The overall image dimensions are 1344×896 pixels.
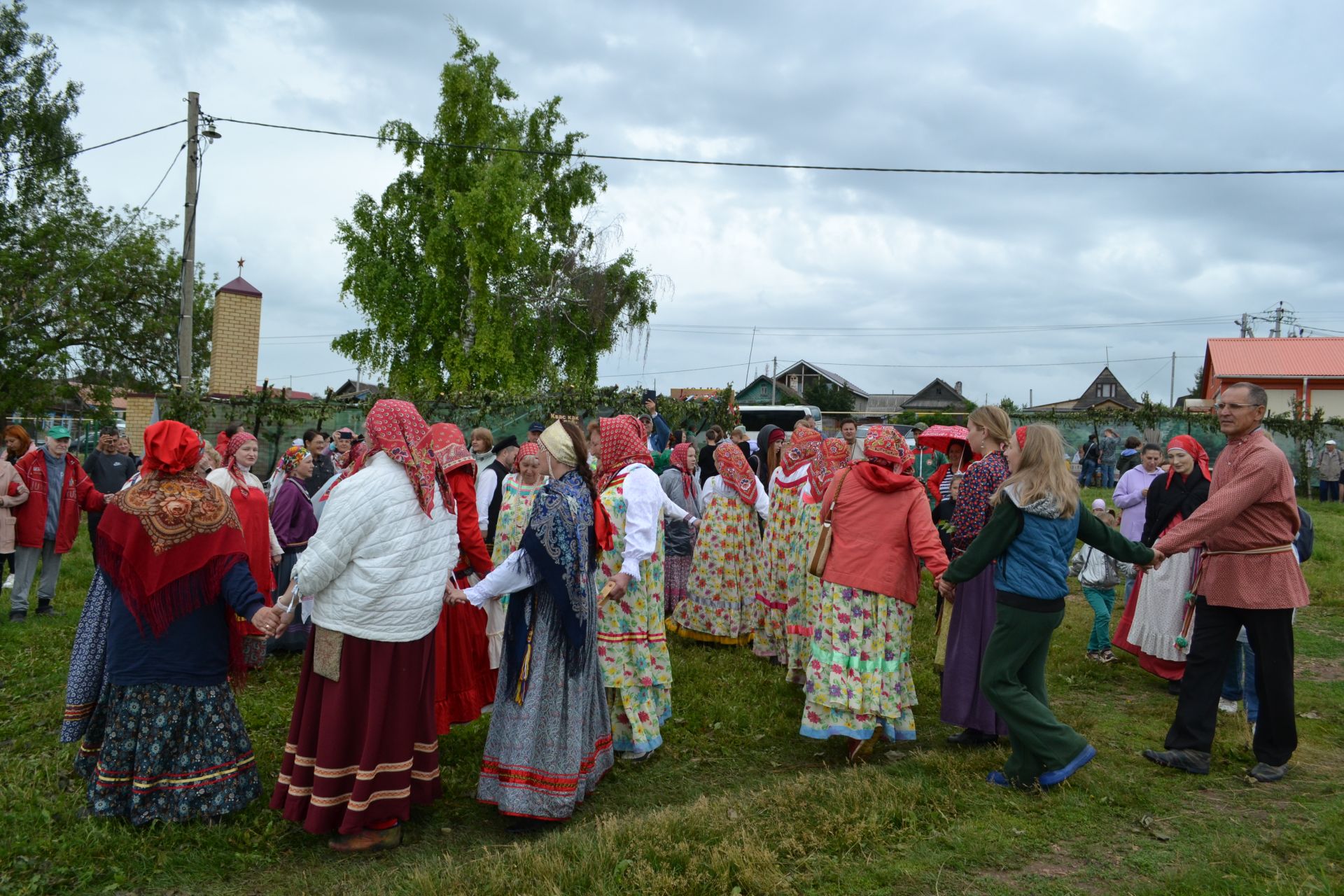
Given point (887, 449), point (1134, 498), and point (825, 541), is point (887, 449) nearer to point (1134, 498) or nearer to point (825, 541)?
point (825, 541)

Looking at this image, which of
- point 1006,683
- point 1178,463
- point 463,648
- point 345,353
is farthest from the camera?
point 345,353

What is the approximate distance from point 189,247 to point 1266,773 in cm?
1660

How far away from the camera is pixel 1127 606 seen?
24.4ft

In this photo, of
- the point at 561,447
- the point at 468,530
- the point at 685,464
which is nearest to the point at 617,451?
the point at 561,447

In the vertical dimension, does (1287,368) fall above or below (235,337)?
above

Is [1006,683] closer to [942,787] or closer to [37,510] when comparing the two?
[942,787]

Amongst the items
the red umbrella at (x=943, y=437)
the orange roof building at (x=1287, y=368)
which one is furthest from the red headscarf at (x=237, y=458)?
the orange roof building at (x=1287, y=368)

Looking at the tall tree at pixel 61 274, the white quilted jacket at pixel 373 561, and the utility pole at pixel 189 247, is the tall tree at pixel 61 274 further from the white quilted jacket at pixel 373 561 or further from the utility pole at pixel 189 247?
the white quilted jacket at pixel 373 561

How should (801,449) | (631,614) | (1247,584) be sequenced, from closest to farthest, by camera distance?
(1247,584) < (631,614) < (801,449)

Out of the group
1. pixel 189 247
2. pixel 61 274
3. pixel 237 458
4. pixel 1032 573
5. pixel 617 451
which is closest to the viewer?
pixel 1032 573

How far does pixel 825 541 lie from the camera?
5426mm

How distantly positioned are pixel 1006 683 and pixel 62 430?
897 cm

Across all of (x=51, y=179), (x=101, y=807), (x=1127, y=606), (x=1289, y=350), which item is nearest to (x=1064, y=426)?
(x=1127, y=606)

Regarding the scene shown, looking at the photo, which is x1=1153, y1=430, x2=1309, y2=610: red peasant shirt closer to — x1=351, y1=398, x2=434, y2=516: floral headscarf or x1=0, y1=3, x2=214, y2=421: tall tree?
x1=351, y1=398, x2=434, y2=516: floral headscarf
